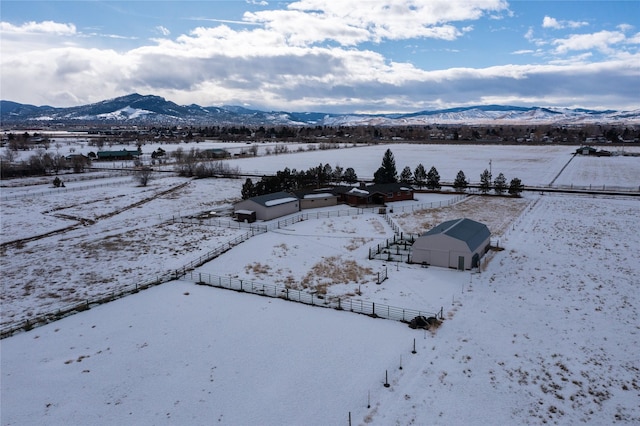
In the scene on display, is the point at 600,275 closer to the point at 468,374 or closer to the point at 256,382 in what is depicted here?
the point at 468,374

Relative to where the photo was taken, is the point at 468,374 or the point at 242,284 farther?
the point at 242,284

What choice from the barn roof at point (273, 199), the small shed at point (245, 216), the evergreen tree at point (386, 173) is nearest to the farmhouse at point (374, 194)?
the evergreen tree at point (386, 173)

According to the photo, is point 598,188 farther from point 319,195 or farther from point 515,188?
point 319,195

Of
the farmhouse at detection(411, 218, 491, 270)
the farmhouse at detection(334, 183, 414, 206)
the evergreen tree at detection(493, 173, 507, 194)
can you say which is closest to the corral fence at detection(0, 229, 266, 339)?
the farmhouse at detection(411, 218, 491, 270)

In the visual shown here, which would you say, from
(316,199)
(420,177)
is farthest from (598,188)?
(316,199)

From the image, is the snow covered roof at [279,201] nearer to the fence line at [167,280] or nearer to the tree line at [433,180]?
the fence line at [167,280]

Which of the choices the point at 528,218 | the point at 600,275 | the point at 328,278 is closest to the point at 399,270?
the point at 328,278

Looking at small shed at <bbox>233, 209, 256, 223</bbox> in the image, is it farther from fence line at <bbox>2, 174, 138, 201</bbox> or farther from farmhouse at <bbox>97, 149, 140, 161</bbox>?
farmhouse at <bbox>97, 149, 140, 161</bbox>
